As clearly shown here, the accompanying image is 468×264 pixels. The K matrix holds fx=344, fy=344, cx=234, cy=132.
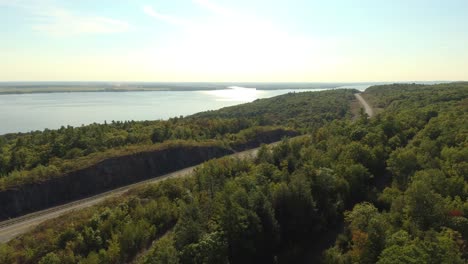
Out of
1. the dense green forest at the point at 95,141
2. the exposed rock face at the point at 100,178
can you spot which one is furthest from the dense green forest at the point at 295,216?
the dense green forest at the point at 95,141

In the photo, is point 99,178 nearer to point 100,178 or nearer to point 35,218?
point 100,178

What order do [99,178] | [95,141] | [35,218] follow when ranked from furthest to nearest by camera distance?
[95,141]
[99,178]
[35,218]

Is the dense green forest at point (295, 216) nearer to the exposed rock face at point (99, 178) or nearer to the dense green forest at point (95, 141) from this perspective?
the exposed rock face at point (99, 178)

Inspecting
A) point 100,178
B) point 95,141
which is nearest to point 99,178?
point 100,178

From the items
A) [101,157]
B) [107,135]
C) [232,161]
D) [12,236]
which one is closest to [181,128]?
[107,135]

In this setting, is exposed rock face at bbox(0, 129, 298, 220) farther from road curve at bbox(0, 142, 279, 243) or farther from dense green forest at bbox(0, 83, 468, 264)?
dense green forest at bbox(0, 83, 468, 264)

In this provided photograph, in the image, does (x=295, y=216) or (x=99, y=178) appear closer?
(x=295, y=216)

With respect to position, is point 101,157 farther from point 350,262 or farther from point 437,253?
point 437,253
